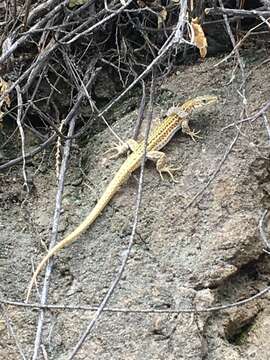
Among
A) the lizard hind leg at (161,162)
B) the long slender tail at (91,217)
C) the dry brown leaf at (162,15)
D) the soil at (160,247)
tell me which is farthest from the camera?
the dry brown leaf at (162,15)

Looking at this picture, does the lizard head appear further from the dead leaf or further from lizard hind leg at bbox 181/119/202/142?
the dead leaf

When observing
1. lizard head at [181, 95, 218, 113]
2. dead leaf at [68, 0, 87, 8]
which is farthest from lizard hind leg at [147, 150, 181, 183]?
dead leaf at [68, 0, 87, 8]

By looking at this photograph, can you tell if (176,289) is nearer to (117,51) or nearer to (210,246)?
(210,246)

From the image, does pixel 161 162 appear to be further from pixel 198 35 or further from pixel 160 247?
pixel 198 35

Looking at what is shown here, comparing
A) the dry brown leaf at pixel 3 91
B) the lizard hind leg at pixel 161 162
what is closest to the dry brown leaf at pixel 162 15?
the lizard hind leg at pixel 161 162

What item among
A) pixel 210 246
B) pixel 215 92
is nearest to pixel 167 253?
pixel 210 246

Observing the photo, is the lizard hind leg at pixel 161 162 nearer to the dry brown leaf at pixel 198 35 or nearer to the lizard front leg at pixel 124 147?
the lizard front leg at pixel 124 147

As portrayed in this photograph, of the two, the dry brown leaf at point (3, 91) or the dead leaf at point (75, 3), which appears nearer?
the dry brown leaf at point (3, 91)
